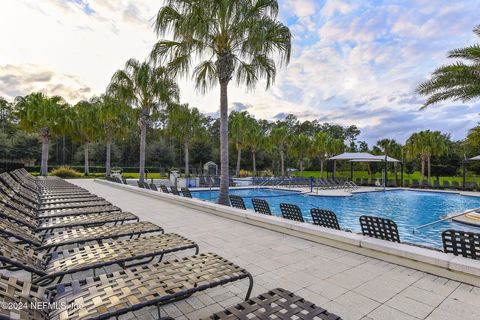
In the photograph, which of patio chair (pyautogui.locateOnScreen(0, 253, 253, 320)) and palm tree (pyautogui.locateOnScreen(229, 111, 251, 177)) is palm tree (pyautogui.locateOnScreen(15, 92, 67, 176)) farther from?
patio chair (pyautogui.locateOnScreen(0, 253, 253, 320))

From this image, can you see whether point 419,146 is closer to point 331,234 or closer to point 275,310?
point 331,234

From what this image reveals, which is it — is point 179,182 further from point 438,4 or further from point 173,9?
point 438,4

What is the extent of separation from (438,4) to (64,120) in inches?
990

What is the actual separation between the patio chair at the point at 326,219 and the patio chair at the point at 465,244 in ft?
5.46

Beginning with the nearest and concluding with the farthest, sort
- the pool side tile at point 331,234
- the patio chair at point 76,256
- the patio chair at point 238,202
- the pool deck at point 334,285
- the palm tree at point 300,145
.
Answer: the patio chair at point 76,256 < the pool deck at point 334,285 < the pool side tile at point 331,234 < the patio chair at point 238,202 < the palm tree at point 300,145

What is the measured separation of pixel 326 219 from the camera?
5.11 meters

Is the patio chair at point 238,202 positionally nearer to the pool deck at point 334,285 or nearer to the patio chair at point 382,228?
the pool deck at point 334,285

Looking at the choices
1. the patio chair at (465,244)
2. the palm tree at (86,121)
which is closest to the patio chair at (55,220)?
Answer: the patio chair at (465,244)

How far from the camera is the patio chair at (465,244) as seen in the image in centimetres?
342

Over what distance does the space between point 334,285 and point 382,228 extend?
1.71 m

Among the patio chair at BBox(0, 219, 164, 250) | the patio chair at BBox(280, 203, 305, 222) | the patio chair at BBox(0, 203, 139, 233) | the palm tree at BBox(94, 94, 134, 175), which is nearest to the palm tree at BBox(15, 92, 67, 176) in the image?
the palm tree at BBox(94, 94, 134, 175)

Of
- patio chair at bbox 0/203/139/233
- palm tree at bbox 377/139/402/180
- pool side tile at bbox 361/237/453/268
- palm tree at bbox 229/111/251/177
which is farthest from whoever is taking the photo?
palm tree at bbox 377/139/402/180

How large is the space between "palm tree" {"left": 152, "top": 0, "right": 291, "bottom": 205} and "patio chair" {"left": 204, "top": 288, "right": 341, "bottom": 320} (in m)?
6.67

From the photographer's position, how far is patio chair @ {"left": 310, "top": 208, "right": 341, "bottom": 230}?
16.3 ft
